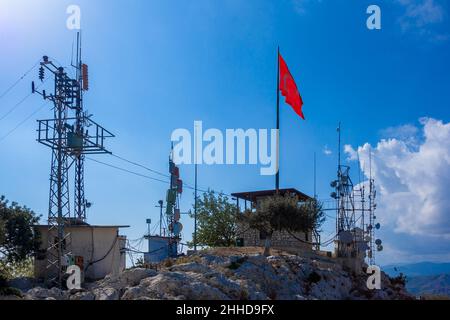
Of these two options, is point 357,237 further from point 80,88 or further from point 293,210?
point 80,88

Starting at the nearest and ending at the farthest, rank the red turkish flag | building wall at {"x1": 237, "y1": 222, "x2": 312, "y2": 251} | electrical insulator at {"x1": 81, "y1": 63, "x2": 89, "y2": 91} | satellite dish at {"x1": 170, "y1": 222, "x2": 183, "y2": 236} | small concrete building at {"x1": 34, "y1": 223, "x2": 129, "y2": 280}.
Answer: small concrete building at {"x1": 34, "y1": 223, "x2": 129, "y2": 280} → the red turkish flag → building wall at {"x1": 237, "y1": 222, "x2": 312, "y2": 251} → electrical insulator at {"x1": 81, "y1": 63, "x2": 89, "y2": 91} → satellite dish at {"x1": 170, "y1": 222, "x2": 183, "y2": 236}

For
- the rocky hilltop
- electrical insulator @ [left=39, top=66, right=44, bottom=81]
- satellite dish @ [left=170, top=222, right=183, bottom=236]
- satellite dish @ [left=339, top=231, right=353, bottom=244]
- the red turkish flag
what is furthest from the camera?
satellite dish @ [left=170, top=222, right=183, bottom=236]

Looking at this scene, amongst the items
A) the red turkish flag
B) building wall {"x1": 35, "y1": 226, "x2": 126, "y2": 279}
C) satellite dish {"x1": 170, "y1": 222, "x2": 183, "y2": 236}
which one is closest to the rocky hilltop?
building wall {"x1": 35, "y1": 226, "x2": 126, "y2": 279}

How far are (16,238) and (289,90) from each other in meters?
21.9

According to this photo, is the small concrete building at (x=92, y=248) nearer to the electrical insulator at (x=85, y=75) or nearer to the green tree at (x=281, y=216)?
the green tree at (x=281, y=216)

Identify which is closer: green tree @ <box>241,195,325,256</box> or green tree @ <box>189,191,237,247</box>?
green tree @ <box>241,195,325,256</box>

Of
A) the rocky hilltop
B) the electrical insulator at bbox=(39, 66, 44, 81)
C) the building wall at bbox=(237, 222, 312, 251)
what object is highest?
the electrical insulator at bbox=(39, 66, 44, 81)

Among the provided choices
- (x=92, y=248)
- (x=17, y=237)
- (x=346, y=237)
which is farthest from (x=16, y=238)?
(x=346, y=237)

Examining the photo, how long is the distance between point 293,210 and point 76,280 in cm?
1550

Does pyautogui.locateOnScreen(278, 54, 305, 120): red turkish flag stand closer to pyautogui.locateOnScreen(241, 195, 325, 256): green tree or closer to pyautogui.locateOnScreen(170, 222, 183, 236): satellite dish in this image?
pyautogui.locateOnScreen(241, 195, 325, 256): green tree

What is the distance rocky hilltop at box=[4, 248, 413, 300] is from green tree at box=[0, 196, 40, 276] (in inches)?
273

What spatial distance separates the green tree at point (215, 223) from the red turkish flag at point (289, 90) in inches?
643

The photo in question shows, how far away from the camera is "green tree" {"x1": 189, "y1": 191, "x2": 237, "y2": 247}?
54531 mm
